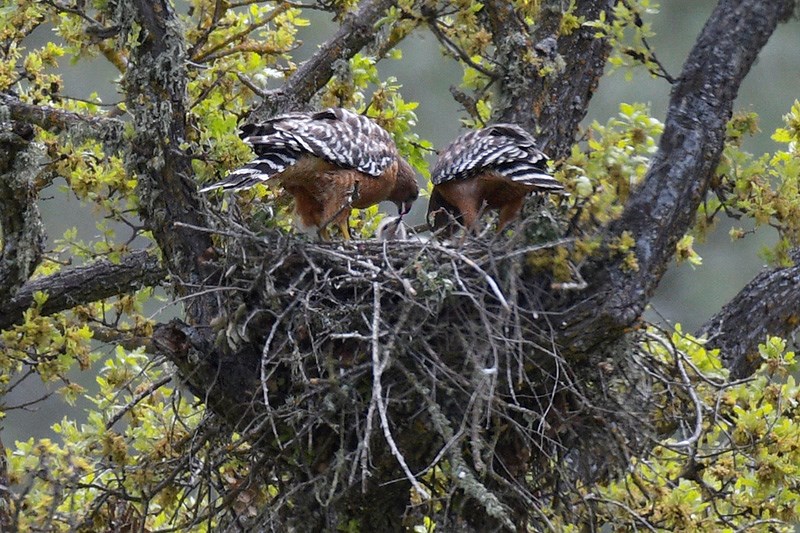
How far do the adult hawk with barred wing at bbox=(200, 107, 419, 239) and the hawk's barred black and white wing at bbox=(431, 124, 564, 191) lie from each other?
1.13 ft

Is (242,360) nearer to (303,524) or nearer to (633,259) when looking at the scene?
(303,524)

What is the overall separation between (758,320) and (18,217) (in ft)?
13.6

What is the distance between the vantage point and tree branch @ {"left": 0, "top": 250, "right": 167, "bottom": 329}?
728 centimetres

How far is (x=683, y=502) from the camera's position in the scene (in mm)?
6297

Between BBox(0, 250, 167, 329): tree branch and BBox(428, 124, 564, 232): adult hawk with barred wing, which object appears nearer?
BBox(428, 124, 564, 232): adult hawk with barred wing

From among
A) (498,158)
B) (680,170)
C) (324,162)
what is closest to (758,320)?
(498,158)

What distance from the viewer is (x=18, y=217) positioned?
713 centimetres

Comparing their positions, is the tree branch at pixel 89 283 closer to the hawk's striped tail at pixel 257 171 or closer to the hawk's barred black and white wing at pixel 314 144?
the hawk's barred black and white wing at pixel 314 144

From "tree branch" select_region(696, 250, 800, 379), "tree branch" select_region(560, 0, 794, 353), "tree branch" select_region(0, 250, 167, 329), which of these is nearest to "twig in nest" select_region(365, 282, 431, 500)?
"tree branch" select_region(560, 0, 794, 353)

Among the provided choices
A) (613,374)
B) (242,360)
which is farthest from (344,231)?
(613,374)

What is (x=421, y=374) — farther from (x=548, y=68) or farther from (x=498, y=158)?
(x=548, y=68)

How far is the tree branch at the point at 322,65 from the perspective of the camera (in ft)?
24.0

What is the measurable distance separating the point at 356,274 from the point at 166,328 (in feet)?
2.71

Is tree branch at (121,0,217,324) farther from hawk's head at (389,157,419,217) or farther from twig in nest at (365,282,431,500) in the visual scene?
hawk's head at (389,157,419,217)
